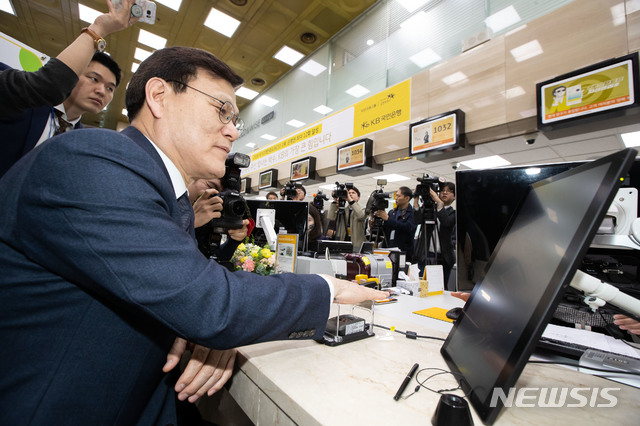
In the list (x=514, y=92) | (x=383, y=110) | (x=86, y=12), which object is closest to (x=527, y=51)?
(x=514, y=92)

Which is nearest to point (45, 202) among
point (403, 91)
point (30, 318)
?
point (30, 318)

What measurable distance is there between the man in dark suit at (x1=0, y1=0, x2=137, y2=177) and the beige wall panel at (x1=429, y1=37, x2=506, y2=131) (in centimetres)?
365

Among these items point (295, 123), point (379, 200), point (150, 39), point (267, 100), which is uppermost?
point (150, 39)

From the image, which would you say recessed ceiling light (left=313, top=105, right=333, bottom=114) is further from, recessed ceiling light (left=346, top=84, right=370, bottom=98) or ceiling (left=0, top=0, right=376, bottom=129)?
ceiling (left=0, top=0, right=376, bottom=129)

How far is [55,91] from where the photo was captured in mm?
1222

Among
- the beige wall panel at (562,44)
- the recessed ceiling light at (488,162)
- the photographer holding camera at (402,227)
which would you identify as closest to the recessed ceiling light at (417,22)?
the beige wall panel at (562,44)

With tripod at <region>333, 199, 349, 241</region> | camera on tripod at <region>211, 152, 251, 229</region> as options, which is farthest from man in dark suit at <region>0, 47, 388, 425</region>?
tripod at <region>333, 199, 349, 241</region>

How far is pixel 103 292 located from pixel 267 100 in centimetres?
824

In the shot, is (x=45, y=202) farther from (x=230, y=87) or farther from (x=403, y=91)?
(x=403, y=91)

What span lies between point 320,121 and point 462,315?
5.68 m

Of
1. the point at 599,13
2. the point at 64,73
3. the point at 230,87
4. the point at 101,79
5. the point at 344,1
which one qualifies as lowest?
the point at 230,87

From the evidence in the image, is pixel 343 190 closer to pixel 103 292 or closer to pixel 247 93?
pixel 103 292

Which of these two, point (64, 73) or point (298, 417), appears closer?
point (298, 417)

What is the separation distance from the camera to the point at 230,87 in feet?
3.09
